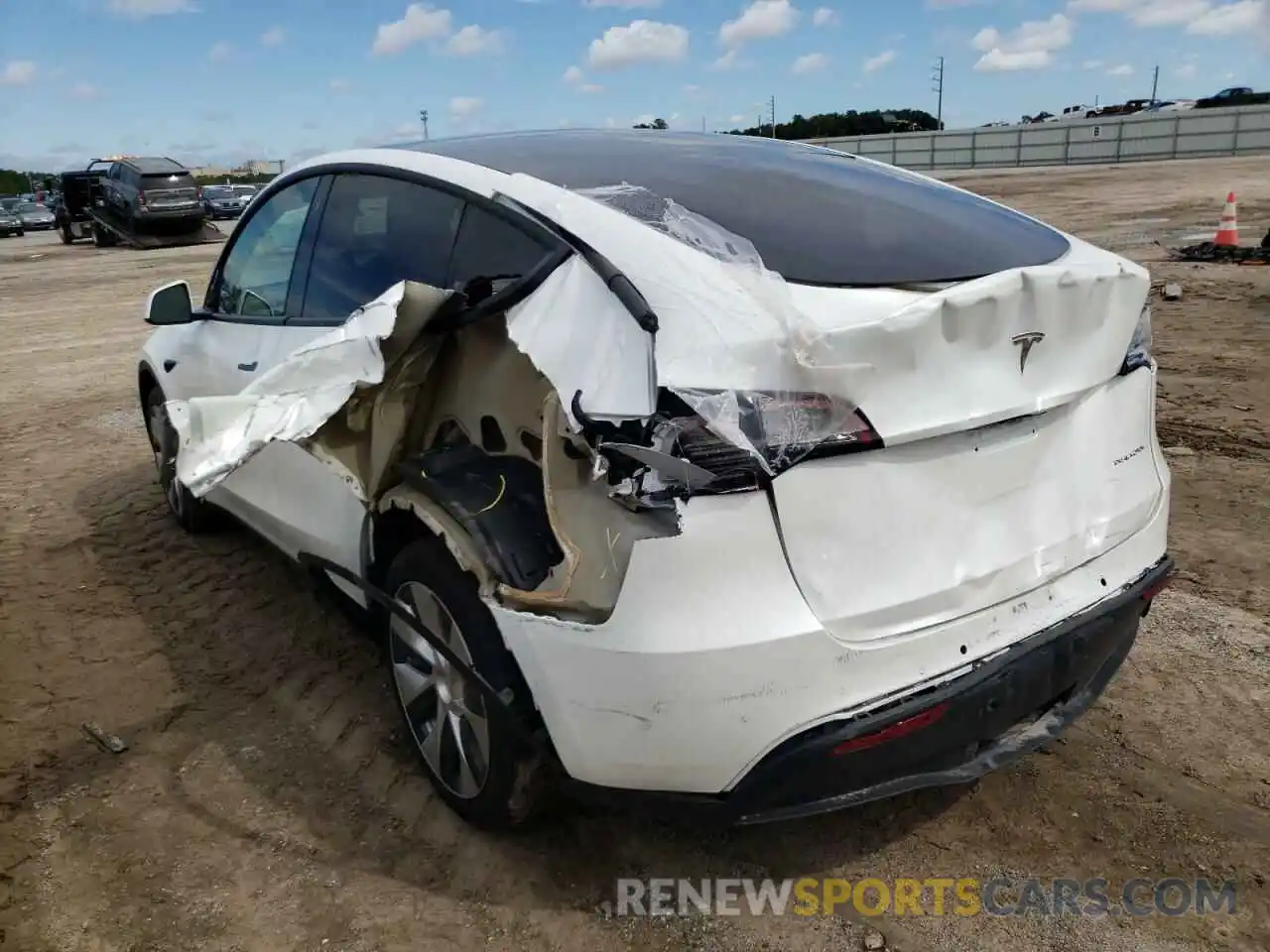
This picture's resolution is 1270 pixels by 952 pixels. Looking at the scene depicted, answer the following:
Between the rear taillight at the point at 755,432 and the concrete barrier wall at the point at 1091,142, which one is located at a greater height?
the rear taillight at the point at 755,432

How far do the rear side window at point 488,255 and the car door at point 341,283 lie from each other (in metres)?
0.07

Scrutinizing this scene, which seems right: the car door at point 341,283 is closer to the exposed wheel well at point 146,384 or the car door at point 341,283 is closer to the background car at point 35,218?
the exposed wheel well at point 146,384

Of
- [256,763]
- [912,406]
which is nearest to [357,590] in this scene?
[256,763]

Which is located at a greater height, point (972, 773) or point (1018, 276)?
→ point (1018, 276)

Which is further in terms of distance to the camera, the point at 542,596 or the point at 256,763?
the point at 256,763

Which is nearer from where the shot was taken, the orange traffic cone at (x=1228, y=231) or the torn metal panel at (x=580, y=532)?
the torn metal panel at (x=580, y=532)

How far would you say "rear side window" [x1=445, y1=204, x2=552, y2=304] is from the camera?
243 centimetres

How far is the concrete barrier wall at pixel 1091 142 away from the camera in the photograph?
38938mm

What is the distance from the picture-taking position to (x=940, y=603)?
212 cm

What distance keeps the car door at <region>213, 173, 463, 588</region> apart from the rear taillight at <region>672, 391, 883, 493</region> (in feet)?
3.71

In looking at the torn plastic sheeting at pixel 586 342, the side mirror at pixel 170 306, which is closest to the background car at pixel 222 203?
the side mirror at pixel 170 306

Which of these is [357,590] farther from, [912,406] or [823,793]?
[912,406]

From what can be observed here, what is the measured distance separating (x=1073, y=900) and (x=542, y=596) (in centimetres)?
151

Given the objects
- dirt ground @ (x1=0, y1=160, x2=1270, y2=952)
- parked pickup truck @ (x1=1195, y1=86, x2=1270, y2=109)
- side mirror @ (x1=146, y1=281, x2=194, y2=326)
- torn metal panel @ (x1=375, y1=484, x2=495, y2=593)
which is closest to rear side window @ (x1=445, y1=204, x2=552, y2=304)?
torn metal panel @ (x1=375, y1=484, x2=495, y2=593)
